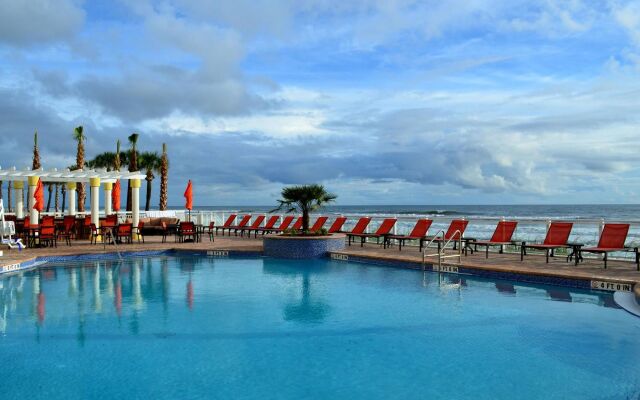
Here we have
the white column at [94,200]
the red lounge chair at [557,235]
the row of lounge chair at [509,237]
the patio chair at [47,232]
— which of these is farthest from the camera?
the white column at [94,200]

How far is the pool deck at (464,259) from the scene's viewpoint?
28.2 feet

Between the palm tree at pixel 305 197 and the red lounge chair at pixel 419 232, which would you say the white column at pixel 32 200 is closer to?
the palm tree at pixel 305 197

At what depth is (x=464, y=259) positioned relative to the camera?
35.8 feet

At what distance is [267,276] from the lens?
10.2 metres

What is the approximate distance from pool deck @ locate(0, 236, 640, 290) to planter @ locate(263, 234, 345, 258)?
0.48m

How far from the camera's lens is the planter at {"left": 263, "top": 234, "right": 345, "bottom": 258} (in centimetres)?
1263

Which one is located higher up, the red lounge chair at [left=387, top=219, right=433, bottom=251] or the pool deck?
the red lounge chair at [left=387, top=219, right=433, bottom=251]

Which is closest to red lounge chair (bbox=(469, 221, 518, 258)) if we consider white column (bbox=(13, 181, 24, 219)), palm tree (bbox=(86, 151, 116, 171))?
white column (bbox=(13, 181, 24, 219))

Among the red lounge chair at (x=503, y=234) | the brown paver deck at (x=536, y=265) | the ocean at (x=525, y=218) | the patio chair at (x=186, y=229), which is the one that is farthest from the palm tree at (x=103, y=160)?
the red lounge chair at (x=503, y=234)

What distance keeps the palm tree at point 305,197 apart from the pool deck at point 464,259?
4.43ft

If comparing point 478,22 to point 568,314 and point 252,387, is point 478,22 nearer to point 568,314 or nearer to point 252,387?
point 568,314

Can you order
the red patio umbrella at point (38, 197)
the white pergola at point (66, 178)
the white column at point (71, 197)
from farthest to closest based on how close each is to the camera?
the white column at point (71, 197) < the red patio umbrella at point (38, 197) < the white pergola at point (66, 178)

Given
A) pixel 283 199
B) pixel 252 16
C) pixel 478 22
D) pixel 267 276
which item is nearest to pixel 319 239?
pixel 283 199

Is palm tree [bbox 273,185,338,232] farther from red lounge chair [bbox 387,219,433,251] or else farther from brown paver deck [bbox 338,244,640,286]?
red lounge chair [bbox 387,219,433,251]
